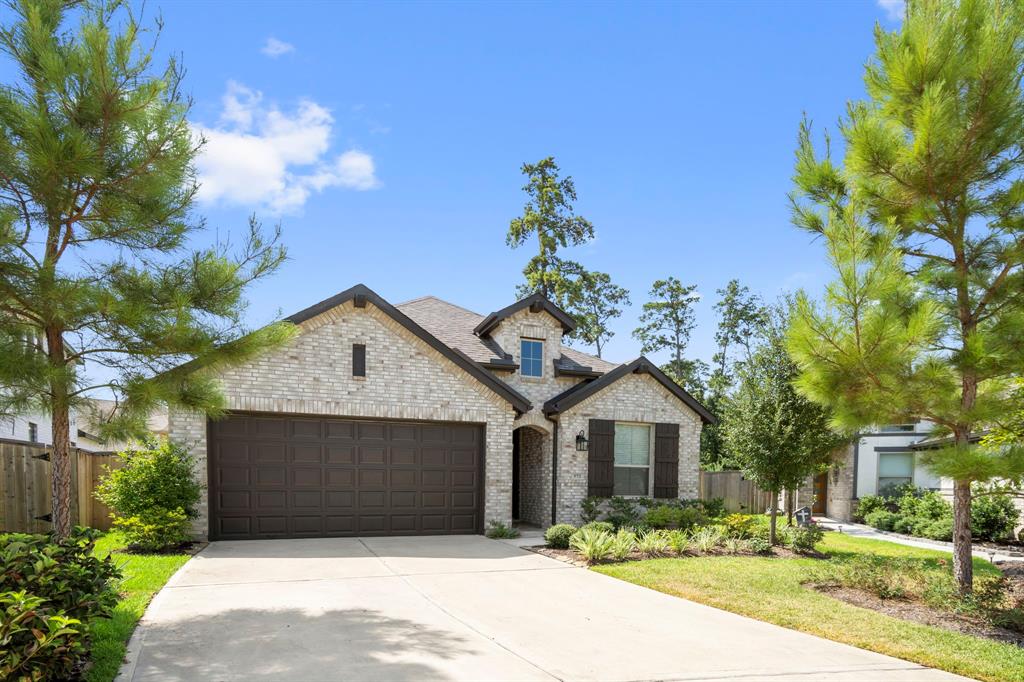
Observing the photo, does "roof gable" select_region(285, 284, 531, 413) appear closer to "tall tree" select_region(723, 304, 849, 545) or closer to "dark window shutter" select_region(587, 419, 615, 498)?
"dark window shutter" select_region(587, 419, 615, 498)

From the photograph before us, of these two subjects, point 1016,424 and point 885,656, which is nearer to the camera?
point 885,656

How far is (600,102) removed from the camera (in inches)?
483

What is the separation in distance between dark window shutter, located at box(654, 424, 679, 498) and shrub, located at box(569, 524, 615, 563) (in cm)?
478

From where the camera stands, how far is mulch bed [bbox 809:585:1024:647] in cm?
741

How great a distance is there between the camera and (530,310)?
16438 mm

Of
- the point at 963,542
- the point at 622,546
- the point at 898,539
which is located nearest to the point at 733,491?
the point at 898,539

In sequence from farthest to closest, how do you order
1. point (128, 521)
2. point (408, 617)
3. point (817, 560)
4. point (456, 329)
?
point (456, 329)
point (817, 560)
point (128, 521)
point (408, 617)

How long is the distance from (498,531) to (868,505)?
506 inches

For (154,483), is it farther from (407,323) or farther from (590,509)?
(590,509)

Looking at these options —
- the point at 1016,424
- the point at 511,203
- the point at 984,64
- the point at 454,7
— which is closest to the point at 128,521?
the point at 454,7

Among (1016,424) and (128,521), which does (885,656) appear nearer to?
(1016,424)

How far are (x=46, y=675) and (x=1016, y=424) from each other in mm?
10626

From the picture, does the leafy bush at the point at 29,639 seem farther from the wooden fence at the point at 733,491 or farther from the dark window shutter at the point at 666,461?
the wooden fence at the point at 733,491

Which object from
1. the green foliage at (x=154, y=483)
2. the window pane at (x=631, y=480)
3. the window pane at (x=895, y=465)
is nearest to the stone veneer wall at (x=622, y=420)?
the window pane at (x=631, y=480)
